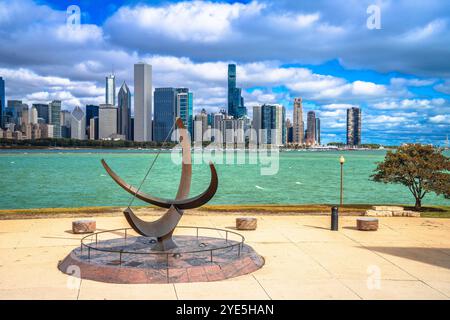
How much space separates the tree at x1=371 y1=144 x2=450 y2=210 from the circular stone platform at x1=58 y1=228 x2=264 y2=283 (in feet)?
47.7

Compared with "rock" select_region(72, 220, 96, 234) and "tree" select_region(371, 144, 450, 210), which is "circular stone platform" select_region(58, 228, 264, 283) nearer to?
"rock" select_region(72, 220, 96, 234)

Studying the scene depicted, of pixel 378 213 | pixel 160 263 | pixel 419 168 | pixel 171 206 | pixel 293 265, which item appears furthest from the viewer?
pixel 419 168

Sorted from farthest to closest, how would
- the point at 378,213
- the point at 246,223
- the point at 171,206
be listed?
the point at 378,213, the point at 246,223, the point at 171,206

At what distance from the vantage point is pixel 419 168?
86.1 ft

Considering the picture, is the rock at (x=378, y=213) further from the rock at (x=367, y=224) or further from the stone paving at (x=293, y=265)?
the rock at (x=367, y=224)

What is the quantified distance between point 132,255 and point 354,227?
10.1 m

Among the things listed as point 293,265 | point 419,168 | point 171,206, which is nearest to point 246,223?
point 171,206

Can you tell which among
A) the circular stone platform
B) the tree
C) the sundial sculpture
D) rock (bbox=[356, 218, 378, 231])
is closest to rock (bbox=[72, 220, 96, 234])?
the circular stone platform

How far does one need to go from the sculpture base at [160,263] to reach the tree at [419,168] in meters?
14.6

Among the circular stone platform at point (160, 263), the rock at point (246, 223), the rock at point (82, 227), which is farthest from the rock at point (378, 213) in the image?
the rock at point (82, 227)

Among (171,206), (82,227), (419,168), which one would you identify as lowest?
(82,227)

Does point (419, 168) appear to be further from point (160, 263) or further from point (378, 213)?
point (160, 263)

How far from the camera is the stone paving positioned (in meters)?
10.9

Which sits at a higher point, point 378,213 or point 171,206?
point 171,206
